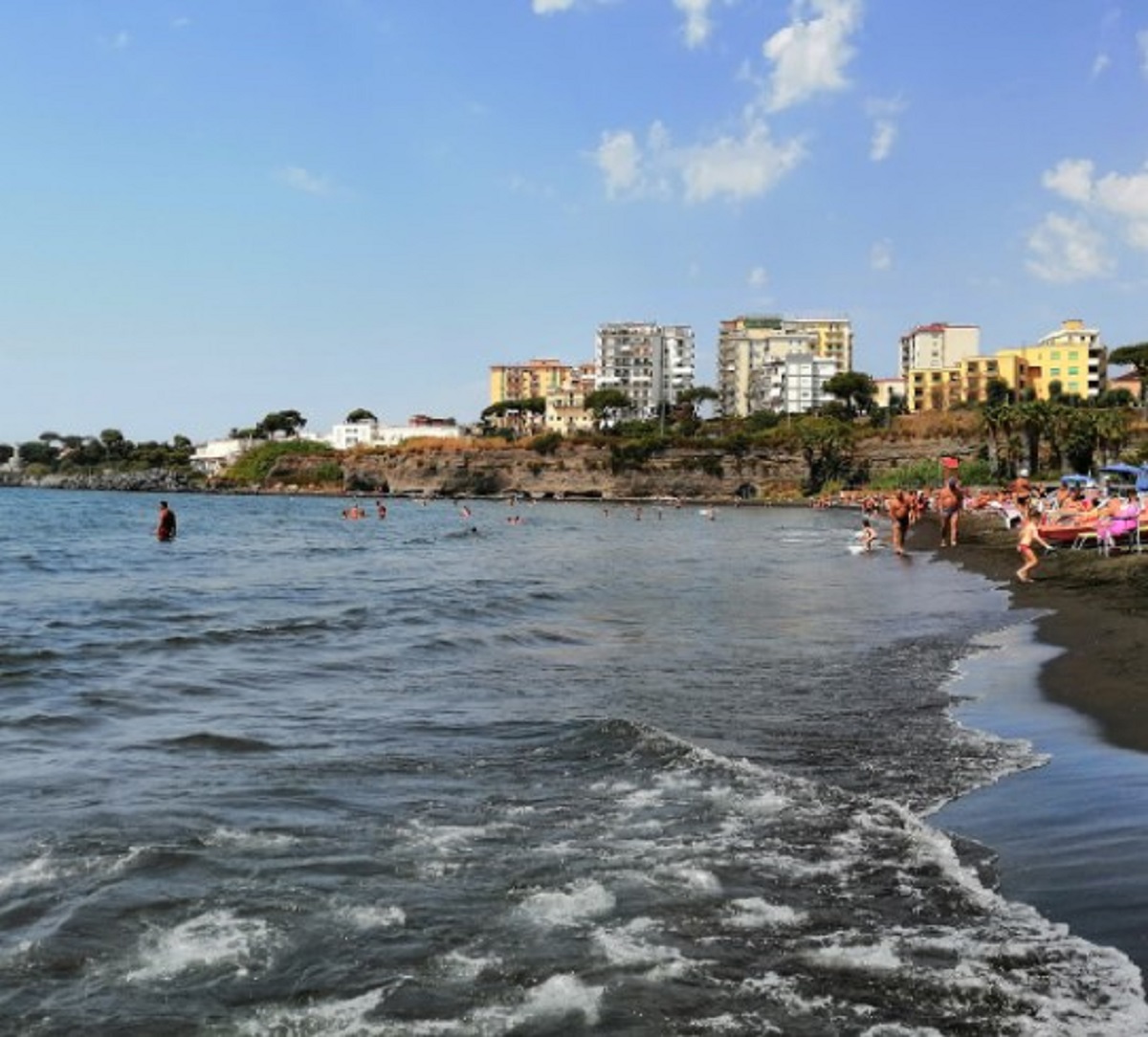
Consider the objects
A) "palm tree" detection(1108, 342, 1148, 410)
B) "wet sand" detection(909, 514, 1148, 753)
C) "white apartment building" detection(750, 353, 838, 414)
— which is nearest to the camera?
"wet sand" detection(909, 514, 1148, 753)

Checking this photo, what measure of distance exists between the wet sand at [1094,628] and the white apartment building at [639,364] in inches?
6167

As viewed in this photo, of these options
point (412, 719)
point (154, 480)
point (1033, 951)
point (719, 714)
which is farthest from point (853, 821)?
point (154, 480)

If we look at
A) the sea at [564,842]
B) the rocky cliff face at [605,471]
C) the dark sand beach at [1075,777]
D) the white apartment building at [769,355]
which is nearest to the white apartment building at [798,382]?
the white apartment building at [769,355]

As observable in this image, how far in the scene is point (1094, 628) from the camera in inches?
618

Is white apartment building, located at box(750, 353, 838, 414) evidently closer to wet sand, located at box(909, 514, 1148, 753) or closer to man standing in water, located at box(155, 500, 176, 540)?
man standing in water, located at box(155, 500, 176, 540)

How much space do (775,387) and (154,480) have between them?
326 ft

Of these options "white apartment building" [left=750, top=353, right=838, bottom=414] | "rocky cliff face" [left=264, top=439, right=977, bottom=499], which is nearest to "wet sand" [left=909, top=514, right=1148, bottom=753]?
"rocky cliff face" [left=264, top=439, right=977, bottom=499]

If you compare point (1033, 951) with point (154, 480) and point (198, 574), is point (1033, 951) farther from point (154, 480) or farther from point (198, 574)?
point (154, 480)

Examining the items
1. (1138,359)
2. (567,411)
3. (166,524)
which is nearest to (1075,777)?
(166,524)

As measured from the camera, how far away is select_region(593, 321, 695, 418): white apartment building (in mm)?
188125

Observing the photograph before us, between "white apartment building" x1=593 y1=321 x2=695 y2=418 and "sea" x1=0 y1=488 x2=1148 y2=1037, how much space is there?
173m

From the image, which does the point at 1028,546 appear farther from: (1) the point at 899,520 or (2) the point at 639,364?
(2) the point at 639,364

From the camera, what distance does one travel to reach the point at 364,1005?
4.76m

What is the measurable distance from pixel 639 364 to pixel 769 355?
67.5 feet
